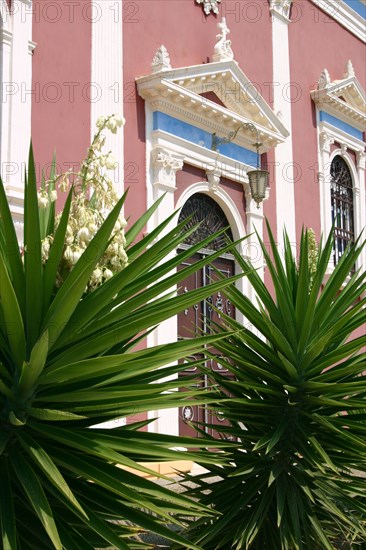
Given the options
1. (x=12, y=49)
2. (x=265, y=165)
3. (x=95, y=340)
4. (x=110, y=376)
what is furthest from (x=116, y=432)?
(x=265, y=165)

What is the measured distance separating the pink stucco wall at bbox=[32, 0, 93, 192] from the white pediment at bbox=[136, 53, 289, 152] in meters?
0.88

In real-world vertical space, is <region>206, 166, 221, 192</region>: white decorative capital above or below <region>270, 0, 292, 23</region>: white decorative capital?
below

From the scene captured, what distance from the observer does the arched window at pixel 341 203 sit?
12430mm

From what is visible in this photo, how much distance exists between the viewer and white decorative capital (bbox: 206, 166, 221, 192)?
945 cm

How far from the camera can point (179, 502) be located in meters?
→ 2.73

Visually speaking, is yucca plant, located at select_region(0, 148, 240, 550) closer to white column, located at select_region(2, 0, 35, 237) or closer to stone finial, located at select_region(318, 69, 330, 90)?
white column, located at select_region(2, 0, 35, 237)

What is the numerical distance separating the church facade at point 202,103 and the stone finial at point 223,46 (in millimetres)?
17

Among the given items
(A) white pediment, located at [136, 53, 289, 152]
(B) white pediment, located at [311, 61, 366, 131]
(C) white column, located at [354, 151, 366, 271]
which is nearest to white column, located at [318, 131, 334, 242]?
(B) white pediment, located at [311, 61, 366, 131]

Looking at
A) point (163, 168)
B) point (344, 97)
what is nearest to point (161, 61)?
point (163, 168)

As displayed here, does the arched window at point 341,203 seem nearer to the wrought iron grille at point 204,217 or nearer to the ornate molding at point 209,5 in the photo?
the wrought iron grille at point 204,217

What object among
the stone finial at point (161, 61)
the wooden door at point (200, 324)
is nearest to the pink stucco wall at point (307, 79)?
the wooden door at point (200, 324)

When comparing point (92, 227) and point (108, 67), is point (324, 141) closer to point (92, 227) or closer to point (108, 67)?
point (108, 67)

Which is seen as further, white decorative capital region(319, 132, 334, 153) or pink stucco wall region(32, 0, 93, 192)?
white decorative capital region(319, 132, 334, 153)

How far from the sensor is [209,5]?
979 centimetres
